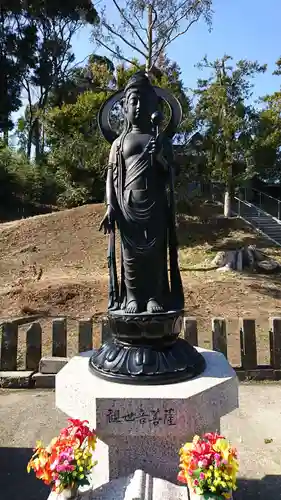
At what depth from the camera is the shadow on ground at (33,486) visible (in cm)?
350

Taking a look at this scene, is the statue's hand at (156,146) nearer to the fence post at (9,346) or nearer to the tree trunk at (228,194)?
the fence post at (9,346)

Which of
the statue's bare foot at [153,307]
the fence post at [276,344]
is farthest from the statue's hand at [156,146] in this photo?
the fence post at [276,344]

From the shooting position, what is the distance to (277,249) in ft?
49.3

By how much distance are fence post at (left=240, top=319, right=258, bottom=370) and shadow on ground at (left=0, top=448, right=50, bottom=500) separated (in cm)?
316

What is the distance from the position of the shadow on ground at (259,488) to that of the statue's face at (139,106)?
313 cm

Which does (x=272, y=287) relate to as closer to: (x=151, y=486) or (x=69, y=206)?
(x=151, y=486)

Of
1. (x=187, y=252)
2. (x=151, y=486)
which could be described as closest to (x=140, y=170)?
(x=151, y=486)

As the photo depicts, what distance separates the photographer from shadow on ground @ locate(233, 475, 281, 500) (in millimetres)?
3453

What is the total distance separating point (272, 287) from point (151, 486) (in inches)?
361

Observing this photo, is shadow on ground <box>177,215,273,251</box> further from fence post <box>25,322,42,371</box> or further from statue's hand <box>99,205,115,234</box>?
statue's hand <box>99,205,115,234</box>

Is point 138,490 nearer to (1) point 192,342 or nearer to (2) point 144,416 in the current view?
(2) point 144,416

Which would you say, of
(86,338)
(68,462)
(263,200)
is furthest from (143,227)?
(263,200)

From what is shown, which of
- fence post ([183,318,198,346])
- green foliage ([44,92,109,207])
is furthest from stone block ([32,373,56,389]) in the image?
green foliage ([44,92,109,207])

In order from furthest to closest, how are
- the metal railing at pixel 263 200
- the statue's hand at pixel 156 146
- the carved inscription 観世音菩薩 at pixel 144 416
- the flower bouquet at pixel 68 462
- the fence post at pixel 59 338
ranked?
the metal railing at pixel 263 200
the fence post at pixel 59 338
the statue's hand at pixel 156 146
the carved inscription 観世音菩薩 at pixel 144 416
the flower bouquet at pixel 68 462
